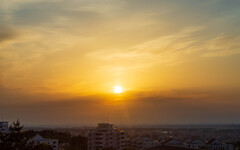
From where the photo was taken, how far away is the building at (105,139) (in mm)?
54394

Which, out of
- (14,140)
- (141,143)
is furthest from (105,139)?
(14,140)

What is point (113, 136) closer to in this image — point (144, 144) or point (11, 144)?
point (144, 144)

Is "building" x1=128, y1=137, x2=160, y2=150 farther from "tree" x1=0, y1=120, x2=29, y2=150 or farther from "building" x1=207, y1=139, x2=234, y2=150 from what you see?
"tree" x1=0, y1=120, x2=29, y2=150

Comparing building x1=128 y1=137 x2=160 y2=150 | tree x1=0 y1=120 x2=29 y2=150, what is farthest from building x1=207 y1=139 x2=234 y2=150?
tree x1=0 y1=120 x2=29 y2=150

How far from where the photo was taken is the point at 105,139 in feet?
180

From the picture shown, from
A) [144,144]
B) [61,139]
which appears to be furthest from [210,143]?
[61,139]

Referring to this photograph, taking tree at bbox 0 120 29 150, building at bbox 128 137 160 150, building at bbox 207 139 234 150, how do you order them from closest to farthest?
tree at bbox 0 120 29 150 → building at bbox 207 139 234 150 → building at bbox 128 137 160 150

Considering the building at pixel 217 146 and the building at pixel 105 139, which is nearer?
the building at pixel 105 139

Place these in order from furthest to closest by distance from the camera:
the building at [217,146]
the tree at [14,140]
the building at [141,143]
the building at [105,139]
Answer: the building at [141,143] → the building at [217,146] → the building at [105,139] → the tree at [14,140]

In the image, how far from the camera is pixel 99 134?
55.0 m

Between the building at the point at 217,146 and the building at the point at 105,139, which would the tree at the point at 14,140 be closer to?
the building at the point at 105,139

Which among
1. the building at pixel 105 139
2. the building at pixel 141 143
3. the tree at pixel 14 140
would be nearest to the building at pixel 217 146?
the building at pixel 141 143

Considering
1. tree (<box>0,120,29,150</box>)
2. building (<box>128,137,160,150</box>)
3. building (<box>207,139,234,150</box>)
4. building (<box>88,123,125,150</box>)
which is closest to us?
tree (<box>0,120,29,150</box>)

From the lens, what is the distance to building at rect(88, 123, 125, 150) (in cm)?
5439
